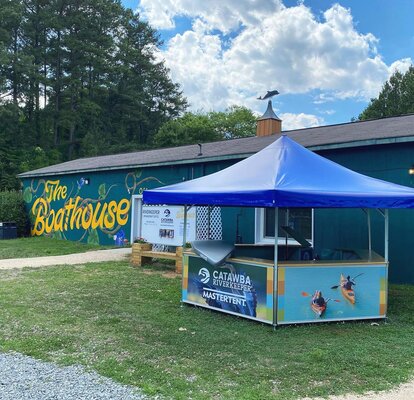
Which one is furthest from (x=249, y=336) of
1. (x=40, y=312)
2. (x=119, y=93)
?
(x=119, y=93)

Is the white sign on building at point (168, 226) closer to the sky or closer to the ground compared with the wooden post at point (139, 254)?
closer to the sky

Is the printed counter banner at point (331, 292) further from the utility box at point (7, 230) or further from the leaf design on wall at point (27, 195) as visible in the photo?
the leaf design on wall at point (27, 195)

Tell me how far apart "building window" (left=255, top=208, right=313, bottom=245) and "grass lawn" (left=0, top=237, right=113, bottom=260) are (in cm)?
638

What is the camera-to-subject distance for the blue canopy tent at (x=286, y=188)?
5.37m

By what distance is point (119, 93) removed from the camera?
39.4m

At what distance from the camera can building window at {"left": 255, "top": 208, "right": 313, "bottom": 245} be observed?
9852 millimetres

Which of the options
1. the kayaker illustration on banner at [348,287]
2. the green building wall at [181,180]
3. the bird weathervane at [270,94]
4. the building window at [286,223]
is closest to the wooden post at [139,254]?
the green building wall at [181,180]

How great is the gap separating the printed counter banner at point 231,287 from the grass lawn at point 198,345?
155mm

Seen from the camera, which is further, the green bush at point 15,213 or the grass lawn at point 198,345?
the green bush at point 15,213

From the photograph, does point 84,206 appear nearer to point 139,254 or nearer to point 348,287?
point 139,254

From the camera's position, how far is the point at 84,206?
16.6 m

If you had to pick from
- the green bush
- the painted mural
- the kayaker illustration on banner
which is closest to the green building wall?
the painted mural

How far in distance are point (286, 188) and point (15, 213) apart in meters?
16.9

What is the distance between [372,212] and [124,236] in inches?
339
